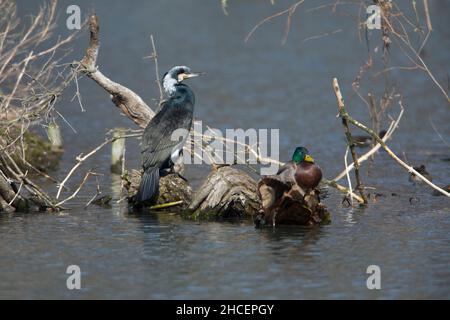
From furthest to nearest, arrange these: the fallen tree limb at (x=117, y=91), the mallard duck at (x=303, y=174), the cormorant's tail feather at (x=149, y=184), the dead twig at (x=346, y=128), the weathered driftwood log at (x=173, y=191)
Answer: the weathered driftwood log at (x=173, y=191)
the fallen tree limb at (x=117, y=91)
the cormorant's tail feather at (x=149, y=184)
the dead twig at (x=346, y=128)
the mallard duck at (x=303, y=174)

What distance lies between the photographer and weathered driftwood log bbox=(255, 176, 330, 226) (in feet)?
35.7

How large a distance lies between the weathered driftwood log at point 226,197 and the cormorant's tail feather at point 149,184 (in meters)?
0.52

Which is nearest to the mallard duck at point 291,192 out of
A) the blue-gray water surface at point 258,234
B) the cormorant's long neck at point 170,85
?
the blue-gray water surface at point 258,234

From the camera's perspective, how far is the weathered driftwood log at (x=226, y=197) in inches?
466

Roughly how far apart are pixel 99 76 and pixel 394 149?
23.8 feet

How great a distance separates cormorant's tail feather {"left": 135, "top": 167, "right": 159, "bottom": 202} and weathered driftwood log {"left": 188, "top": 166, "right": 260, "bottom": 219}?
52cm

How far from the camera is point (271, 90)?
27609 mm

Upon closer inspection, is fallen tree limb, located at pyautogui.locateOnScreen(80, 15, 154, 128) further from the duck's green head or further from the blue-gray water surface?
the duck's green head

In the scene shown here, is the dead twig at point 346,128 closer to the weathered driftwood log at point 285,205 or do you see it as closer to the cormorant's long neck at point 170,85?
the weathered driftwood log at point 285,205

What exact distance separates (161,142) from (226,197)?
3.44 feet

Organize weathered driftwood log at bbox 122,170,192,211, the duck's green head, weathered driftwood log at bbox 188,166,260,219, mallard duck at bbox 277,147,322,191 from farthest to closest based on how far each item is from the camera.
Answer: weathered driftwood log at bbox 122,170,192,211 → weathered driftwood log at bbox 188,166,260,219 → the duck's green head → mallard duck at bbox 277,147,322,191

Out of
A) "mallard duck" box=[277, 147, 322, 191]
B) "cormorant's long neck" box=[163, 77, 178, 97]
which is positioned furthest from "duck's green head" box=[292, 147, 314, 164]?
"cormorant's long neck" box=[163, 77, 178, 97]

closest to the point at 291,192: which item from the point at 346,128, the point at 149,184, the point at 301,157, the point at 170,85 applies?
the point at 301,157

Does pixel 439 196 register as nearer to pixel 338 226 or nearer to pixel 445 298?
pixel 338 226
